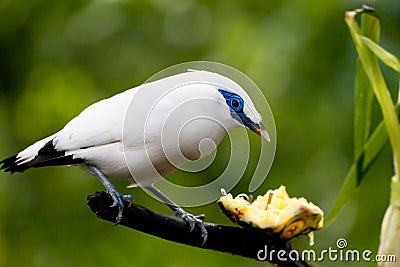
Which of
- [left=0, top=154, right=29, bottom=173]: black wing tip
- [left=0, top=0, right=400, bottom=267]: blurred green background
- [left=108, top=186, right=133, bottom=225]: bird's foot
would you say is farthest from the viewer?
[left=0, top=0, right=400, bottom=267]: blurred green background

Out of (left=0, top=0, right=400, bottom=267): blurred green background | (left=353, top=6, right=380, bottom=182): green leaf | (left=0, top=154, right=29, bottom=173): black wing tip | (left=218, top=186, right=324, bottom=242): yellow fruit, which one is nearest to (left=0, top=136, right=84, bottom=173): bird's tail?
(left=0, top=154, right=29, bottom=173): black wing tip

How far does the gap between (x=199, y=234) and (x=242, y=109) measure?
0.31 ft

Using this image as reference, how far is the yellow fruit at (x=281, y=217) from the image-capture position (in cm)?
54

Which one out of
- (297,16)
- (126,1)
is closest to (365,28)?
(297,16)

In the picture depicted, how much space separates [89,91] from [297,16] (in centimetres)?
38

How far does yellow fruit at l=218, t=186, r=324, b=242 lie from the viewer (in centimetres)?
54

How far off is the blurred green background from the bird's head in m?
0.65

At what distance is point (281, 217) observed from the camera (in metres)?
0.55

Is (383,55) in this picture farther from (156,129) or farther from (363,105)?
(156,129)

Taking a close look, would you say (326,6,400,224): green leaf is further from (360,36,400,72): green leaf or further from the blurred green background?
the blurred green background

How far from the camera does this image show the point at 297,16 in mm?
1200

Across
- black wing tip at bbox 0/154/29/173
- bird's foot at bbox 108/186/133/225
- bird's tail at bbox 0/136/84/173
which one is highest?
bird's tail at bbox 0/136/84/173

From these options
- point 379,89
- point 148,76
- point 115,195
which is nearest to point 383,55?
point 379,89

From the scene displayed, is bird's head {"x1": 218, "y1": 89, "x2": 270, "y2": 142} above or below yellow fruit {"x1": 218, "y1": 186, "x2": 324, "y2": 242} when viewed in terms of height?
above
